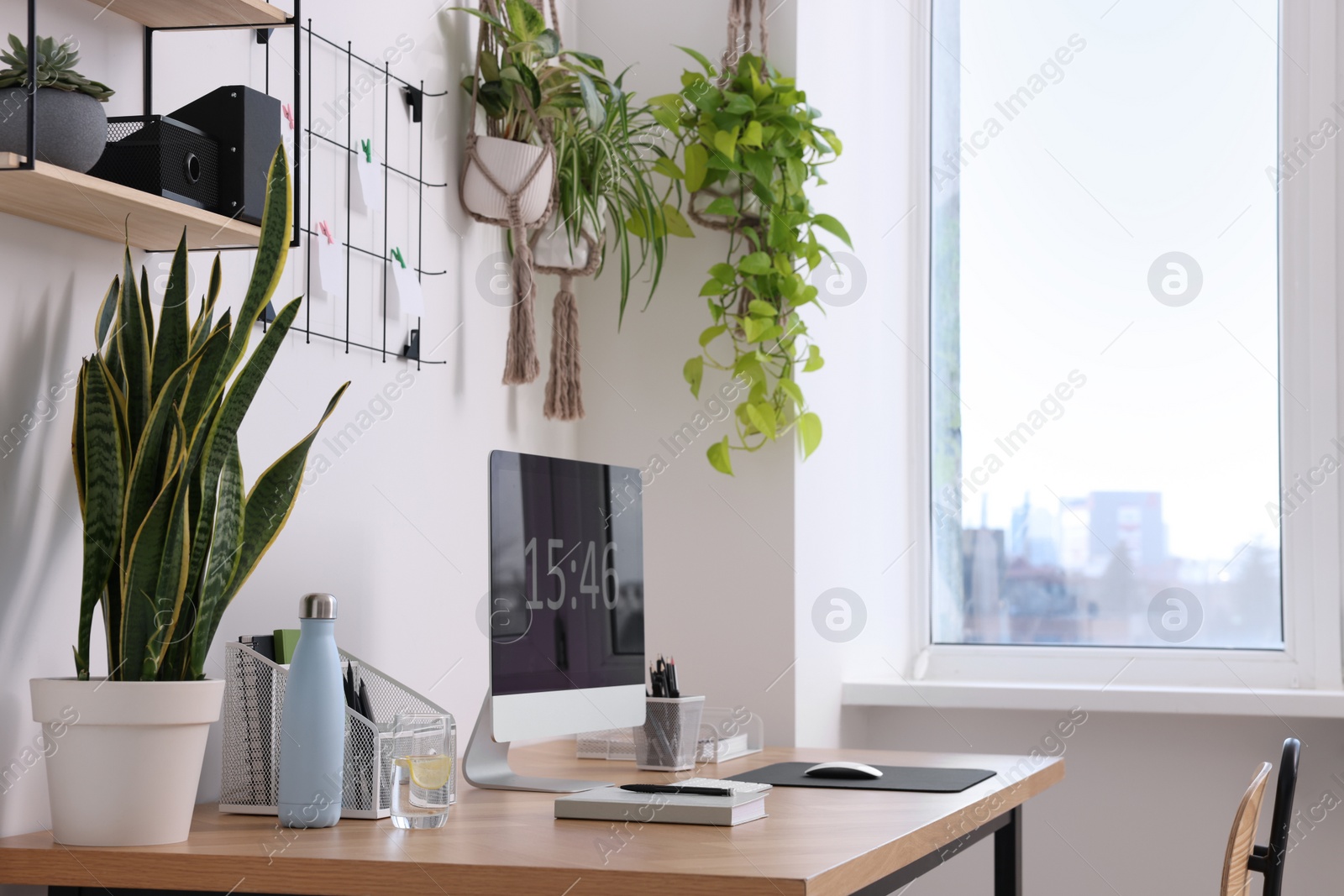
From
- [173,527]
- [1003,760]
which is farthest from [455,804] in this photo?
[1003,760]

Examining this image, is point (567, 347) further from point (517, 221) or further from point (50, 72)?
point (50, 72)

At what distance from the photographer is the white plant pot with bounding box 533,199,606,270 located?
7.63 feet

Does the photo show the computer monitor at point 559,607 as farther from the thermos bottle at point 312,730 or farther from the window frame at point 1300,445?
the window frame at point 1300,445

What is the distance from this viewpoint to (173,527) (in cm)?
121

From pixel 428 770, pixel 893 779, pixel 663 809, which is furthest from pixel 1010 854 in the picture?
pixel 428 770

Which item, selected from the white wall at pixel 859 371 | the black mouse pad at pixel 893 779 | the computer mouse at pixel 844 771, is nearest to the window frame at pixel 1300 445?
the white wall at pixel 859 371

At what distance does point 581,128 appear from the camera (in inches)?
91.1

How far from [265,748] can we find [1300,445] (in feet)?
7.47

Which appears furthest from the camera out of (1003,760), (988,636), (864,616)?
(988,636)

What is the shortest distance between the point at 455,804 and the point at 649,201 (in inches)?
49.2

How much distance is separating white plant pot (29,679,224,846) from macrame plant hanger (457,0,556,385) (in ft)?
3.72

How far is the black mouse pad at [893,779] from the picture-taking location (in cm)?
172

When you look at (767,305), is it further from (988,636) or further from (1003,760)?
(988,636)

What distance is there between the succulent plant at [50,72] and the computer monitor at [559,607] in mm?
620
